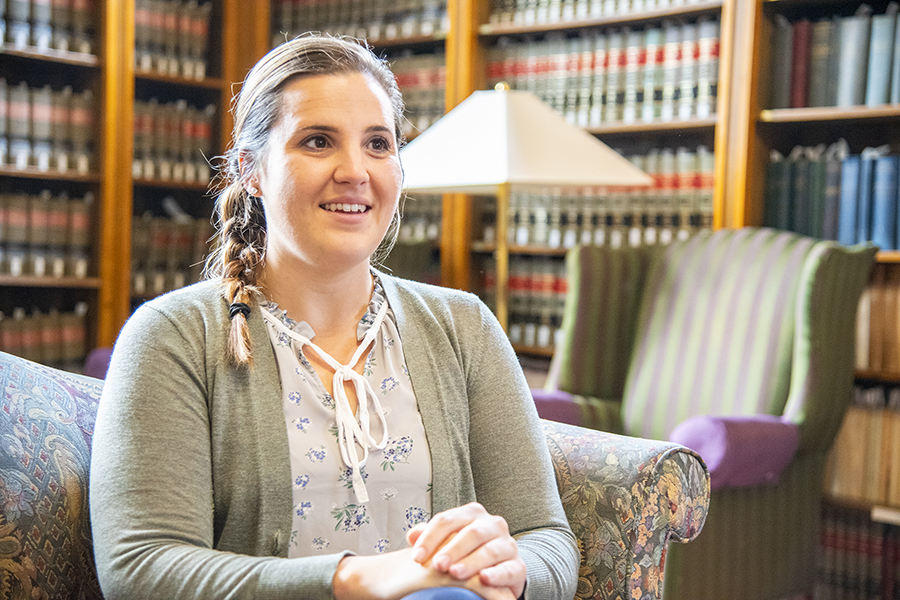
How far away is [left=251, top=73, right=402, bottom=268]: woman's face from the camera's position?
3.76 feet

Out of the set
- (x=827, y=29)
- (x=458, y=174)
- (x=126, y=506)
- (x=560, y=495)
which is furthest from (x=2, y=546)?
(x=827, y=29)

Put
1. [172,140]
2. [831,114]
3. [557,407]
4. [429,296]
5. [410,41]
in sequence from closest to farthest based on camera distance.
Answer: [429,296]
[557,407]
[831,114]
[410,41]
[172,140]

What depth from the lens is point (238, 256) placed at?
4.17 ft

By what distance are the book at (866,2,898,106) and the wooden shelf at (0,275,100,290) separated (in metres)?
2.81

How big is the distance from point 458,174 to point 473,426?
1173mm

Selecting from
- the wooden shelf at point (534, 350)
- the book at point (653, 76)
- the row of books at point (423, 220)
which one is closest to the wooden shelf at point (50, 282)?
the row of books at point (423, 220)

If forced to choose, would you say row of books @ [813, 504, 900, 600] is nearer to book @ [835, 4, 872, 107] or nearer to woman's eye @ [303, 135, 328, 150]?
book @ [835, 4, 872, 107]

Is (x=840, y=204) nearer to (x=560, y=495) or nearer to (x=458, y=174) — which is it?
(x=458, y=174)

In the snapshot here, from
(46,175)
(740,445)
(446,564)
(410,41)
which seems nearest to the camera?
(446,564)

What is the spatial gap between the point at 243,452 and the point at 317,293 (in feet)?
0.81

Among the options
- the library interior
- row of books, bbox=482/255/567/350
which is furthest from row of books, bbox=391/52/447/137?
row of books, bbox=482/255/567/350

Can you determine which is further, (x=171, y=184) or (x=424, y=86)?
(x=171, y=184)

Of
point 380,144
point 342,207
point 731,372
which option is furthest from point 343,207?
point 731,372

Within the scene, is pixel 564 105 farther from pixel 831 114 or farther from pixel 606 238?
pixel 831 114
